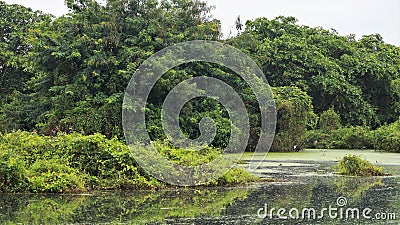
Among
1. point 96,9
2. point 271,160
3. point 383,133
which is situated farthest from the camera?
point 383,133

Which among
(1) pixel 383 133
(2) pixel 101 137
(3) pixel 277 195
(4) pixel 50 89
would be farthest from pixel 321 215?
(1) pixel 383 133

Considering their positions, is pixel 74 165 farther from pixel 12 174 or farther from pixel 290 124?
pixel 290 124

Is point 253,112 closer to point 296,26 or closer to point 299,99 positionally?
point 299,99

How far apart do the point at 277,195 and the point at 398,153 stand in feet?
41.7

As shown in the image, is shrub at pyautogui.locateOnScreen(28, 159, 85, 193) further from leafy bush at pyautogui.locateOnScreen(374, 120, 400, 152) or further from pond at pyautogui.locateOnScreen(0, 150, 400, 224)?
leafy bush at pyautogui.locateOnScreen(374, 120, 400, 152)

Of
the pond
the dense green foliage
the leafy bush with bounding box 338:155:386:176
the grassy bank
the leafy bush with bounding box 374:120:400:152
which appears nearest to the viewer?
the pond

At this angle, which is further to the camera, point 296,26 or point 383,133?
A: point 296,26

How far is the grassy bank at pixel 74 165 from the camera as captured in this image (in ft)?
34.6

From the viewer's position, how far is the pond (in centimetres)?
787

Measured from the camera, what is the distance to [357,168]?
13430mm

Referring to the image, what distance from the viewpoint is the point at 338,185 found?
11.6m

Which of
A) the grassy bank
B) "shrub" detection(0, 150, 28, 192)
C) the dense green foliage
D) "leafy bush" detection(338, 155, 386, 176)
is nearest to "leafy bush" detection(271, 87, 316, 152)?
the dense green foliage

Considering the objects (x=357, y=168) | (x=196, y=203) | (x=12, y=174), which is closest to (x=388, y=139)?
(x=357, y=168)

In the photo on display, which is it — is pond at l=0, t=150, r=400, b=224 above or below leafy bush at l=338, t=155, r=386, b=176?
below
